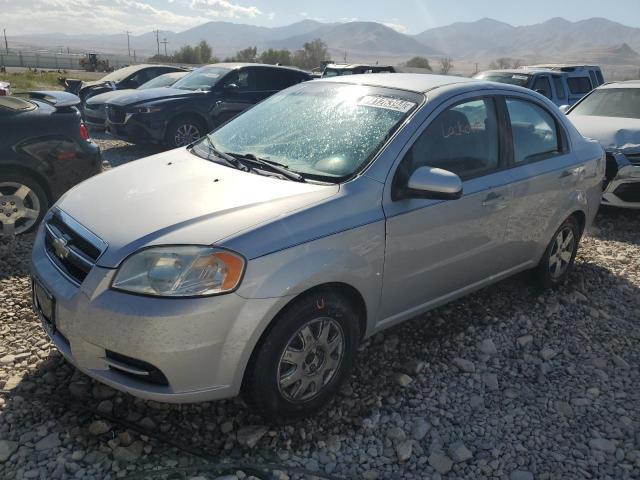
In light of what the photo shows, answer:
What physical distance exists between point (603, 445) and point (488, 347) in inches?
38.1

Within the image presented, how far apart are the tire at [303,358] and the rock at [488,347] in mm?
1139

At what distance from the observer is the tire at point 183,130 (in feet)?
30.3

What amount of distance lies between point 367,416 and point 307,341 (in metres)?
0.59

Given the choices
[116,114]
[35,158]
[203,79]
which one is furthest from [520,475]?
[203,79]

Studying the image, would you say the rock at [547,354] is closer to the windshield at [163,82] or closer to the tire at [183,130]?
the tire at [183,130]

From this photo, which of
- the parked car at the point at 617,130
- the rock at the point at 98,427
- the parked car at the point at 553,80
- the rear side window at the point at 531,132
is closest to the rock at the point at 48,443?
the rock at the point at 98,427

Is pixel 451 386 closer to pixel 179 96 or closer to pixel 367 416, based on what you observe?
pixel 367 416

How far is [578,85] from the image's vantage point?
12.1 meters

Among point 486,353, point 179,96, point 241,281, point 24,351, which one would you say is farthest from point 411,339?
point 179,96

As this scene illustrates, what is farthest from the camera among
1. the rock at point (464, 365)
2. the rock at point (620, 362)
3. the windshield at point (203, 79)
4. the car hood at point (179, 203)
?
the windshield at point (203, 79)

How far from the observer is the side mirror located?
9.27 feet

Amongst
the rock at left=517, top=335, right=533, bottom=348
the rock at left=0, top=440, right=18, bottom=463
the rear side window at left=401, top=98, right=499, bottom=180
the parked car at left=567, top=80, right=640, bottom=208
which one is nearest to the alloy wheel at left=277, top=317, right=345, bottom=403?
the rear side window at left=401, top=98, right=499, bottom=180

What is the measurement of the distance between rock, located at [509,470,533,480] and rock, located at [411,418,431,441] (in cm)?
45

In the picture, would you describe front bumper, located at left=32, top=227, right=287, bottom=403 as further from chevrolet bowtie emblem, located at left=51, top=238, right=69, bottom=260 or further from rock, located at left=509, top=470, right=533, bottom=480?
rock, located at left=509, top=470, right=533, bottom=480
